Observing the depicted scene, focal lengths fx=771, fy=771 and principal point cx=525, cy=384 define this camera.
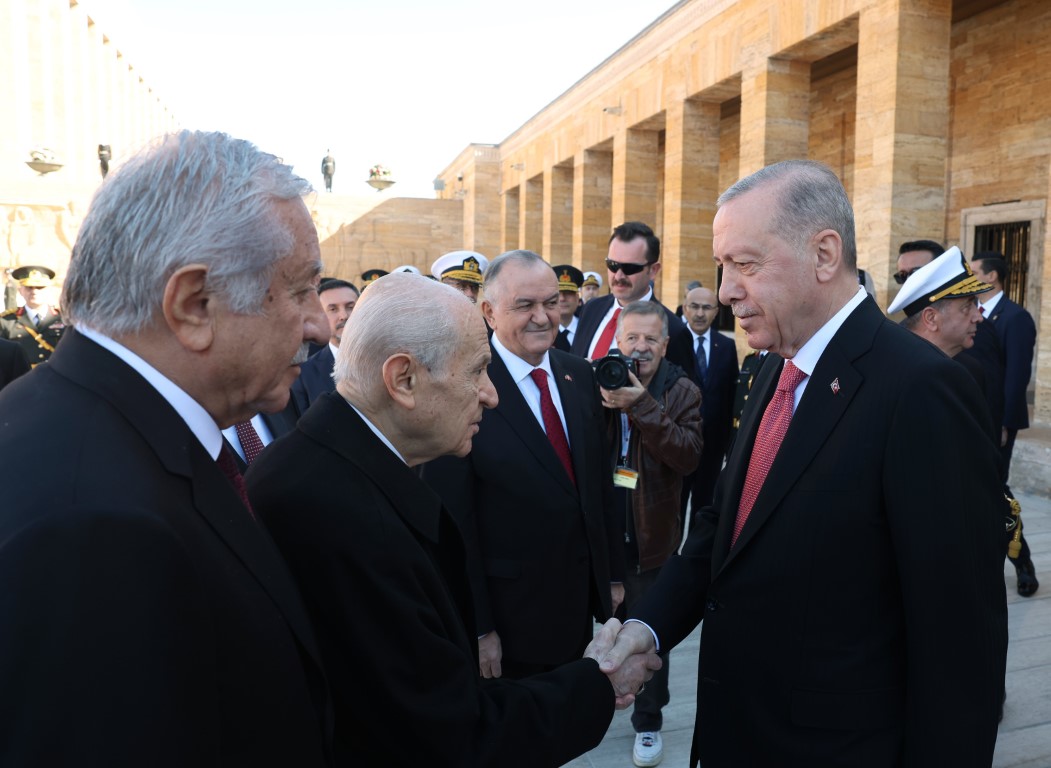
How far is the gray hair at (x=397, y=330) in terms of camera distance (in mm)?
1685

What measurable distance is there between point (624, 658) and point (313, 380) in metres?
2.85

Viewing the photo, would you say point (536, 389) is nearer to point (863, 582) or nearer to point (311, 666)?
point (863, 582)

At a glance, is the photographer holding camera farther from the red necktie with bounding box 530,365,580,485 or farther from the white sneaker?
the red necktie with bounding box 530,365,580,485


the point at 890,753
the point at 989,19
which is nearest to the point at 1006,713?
the point at 890,753

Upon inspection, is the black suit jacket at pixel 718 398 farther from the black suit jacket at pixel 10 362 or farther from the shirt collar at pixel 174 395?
the shirt collar at pixel 174 395

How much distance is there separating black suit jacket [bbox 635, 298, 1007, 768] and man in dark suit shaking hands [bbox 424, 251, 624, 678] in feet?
3.35

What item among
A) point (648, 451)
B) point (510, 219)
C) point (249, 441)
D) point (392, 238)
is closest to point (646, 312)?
point (648, 451)

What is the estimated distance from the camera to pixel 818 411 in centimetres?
177

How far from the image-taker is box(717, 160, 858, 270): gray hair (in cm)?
182

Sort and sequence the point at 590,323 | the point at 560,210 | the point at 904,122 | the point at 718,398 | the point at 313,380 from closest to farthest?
the point at 313,380
the point at 590,323
the point at 718,398
the point at 904,122
the point at 560,210

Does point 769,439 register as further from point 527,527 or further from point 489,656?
point 489,656

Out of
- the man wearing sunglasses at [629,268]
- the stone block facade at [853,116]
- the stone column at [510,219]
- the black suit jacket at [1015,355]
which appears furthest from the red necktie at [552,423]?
the stone column at [510,219]

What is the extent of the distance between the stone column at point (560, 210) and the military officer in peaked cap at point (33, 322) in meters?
15.8

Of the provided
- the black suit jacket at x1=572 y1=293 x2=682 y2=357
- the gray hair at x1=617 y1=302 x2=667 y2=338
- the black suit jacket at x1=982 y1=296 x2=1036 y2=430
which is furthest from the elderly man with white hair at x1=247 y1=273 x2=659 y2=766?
the black suit jacket at x1=982 y1=296 x2=1036 y2=430
